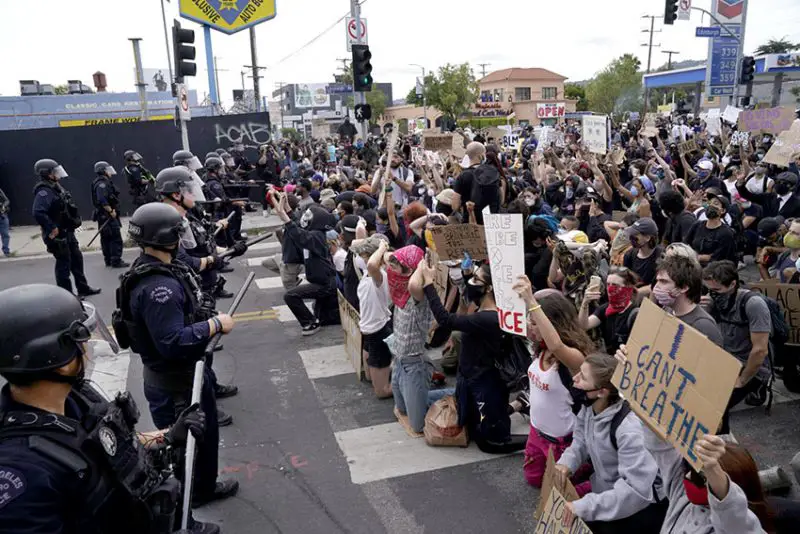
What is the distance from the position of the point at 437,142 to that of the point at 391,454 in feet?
30.3

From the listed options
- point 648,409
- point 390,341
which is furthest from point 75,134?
point 648,409

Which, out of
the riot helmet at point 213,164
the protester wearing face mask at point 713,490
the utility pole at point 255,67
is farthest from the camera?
the utility pole at point 255,67

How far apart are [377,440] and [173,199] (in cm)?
318

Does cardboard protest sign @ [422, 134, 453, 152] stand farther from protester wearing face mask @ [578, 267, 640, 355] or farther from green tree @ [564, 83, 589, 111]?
green tree @ [564, 83, 589, 111]

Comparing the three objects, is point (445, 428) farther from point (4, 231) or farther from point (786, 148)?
point (4, 231)

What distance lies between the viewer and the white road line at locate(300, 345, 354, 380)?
7168 millimetres

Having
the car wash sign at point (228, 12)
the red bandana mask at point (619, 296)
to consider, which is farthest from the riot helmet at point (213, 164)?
the red bandana mask at point (619, 296)

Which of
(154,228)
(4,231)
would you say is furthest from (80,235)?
(154,228)

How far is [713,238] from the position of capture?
22.2ft

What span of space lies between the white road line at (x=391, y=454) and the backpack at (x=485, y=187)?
3.36 m

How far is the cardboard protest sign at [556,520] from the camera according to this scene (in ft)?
10.6

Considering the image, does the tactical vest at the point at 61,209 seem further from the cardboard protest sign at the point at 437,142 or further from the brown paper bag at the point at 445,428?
the brown paper bag at the point at 445,428

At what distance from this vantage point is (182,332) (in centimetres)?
395

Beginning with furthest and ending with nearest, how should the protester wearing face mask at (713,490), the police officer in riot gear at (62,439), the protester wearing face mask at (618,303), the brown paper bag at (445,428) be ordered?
the brown paper bag at (445,428) < the protester wearing face mask at (618,303) < the protester wearing face mask at (713,490) < the police officer in riot gear at (62,439)
